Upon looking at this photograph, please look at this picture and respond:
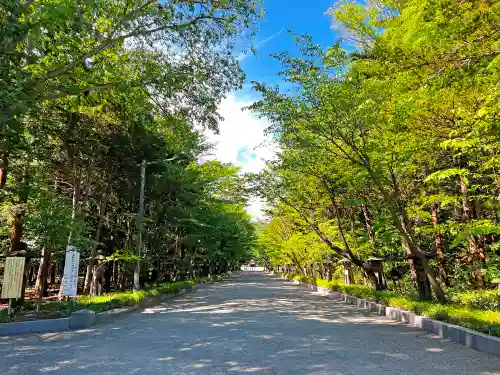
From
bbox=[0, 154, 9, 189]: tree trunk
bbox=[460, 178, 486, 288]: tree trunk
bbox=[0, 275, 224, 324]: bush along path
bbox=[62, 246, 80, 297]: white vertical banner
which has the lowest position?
bbox=[0, 275, 224, 324]: bush along path

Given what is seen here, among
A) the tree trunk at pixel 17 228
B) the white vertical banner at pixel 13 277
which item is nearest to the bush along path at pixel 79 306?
the white vertical banner at pixel 13 277

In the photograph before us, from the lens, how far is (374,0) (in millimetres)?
15578

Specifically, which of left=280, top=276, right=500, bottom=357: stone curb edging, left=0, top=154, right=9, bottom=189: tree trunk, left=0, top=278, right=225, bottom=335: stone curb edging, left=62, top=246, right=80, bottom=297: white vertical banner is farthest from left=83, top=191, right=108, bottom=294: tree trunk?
left=280, top=276, right=500, bottom=357: stone curb edging

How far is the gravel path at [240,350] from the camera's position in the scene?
5.83 metres

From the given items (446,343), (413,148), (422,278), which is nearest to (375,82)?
(413,148)

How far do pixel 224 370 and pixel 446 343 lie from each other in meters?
5.33

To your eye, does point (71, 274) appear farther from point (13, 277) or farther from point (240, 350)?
point (240, 350)

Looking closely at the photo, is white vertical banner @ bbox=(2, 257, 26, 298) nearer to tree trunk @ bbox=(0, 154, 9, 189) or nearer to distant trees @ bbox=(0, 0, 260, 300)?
distant trees @ bbox=(0, 0, 260, 300)

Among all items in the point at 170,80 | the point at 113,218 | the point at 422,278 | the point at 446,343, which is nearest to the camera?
the point at 446,343

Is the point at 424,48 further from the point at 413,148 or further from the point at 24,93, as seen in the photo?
the point at 24,93

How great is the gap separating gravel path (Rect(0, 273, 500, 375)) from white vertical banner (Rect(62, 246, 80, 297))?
2.28 metres

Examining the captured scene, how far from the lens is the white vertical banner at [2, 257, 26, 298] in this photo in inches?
394

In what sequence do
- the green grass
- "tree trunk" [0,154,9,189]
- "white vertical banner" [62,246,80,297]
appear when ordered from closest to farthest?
the green grass
"white vertical banner" [62,246,80,297]
"tree trunk" [0,154,9,189]

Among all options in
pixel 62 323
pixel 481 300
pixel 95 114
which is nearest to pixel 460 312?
pixel 481 300
